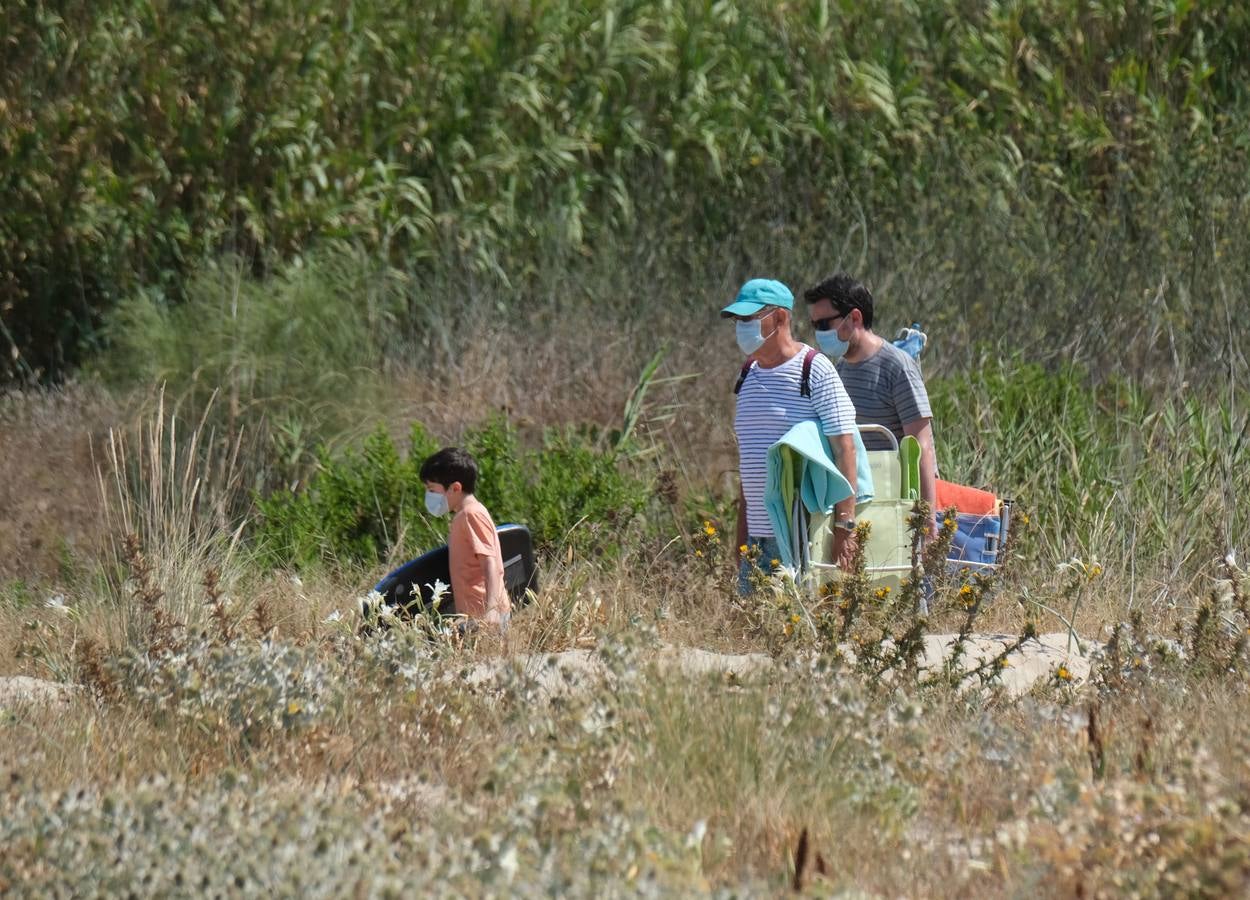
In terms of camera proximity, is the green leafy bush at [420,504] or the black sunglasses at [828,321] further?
the green leafy bush at [420,504]

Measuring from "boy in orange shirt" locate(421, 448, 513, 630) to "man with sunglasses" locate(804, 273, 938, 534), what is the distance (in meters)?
1.28

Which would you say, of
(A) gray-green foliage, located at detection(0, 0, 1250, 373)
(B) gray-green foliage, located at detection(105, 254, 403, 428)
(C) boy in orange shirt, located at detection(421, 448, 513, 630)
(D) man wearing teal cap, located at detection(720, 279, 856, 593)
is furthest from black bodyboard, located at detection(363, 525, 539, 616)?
(A) gray-green foliage, located at detection(0, 0, 1250, 373)

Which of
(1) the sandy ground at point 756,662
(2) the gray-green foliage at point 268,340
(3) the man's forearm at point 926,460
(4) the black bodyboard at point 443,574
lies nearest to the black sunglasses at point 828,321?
(3) the man's forearm at point 926,460

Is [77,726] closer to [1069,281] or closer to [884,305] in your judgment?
[884,305]

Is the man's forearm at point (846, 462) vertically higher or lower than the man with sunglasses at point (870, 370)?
lower

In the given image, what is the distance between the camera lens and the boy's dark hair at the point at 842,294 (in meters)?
5.46

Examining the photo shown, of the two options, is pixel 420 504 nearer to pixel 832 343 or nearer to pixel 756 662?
pixel 832 343

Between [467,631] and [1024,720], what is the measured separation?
5.54 feet

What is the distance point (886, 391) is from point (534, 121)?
247 inches

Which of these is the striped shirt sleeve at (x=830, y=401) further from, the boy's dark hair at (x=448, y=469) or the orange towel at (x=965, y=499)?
the boy's dark hair at (x=448, y=469)

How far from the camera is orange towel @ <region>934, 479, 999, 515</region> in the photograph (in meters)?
5.61

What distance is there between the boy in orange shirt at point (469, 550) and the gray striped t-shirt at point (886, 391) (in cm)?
131

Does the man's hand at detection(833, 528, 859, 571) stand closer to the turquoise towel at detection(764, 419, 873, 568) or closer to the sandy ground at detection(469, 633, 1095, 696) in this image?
the turquoise towel at detection(764, 419, 873, 568)

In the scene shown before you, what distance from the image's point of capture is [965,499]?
5648 mm
